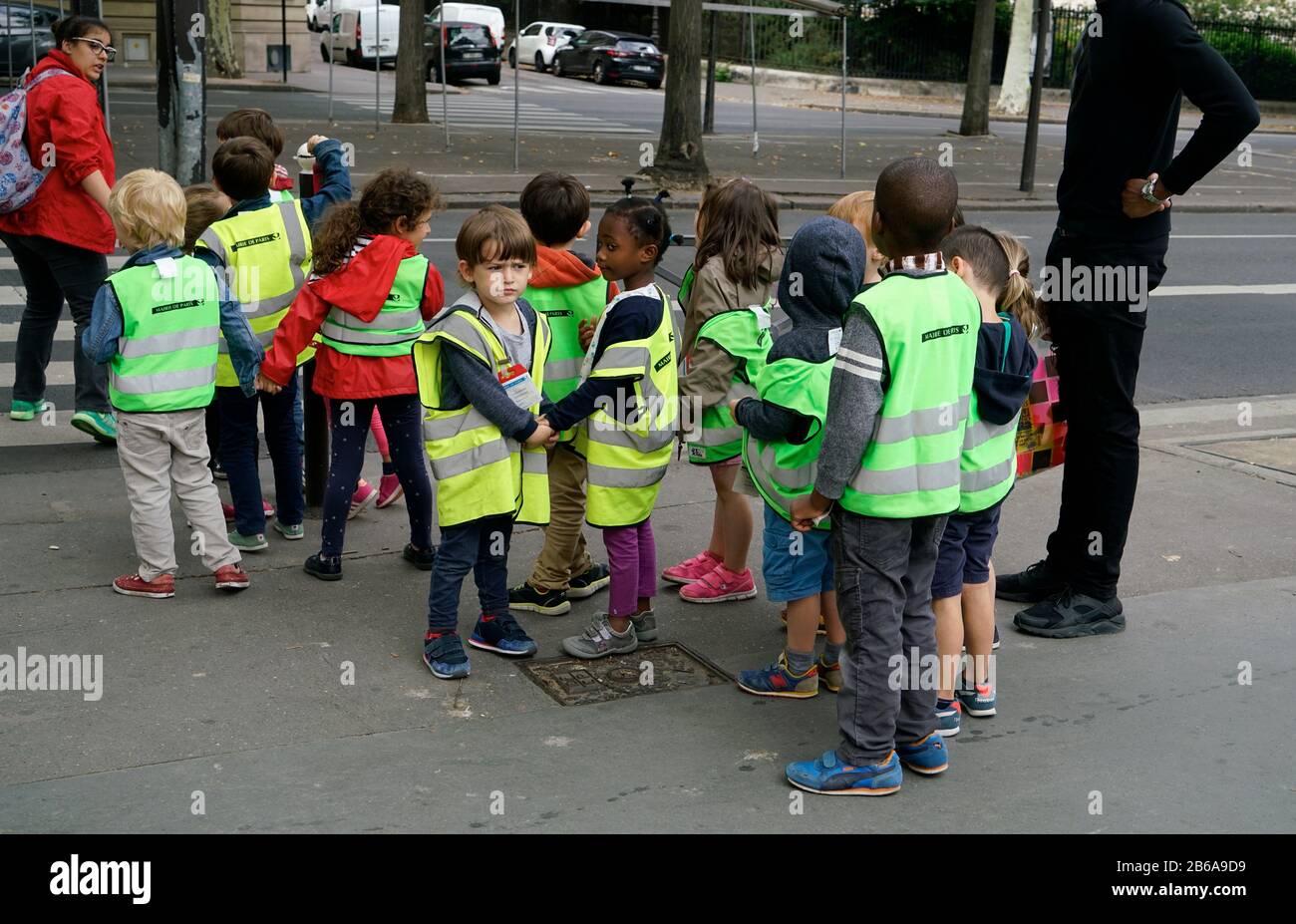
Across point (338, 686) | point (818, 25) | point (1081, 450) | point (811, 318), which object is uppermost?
point (818, 25)

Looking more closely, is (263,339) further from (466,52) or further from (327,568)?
(466,52)

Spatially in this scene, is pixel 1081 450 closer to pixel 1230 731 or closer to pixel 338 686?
pixel 1230 731

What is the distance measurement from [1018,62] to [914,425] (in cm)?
3557

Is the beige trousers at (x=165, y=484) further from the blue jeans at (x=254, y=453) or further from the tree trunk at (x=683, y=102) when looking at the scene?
the tree trunk at (x=683, y=102)

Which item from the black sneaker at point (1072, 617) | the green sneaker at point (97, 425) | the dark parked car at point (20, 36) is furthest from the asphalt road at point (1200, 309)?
the dark parked car at point (20, 36)

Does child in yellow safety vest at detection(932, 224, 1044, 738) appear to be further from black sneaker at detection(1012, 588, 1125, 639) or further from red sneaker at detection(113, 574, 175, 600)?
red sneaker at detection(113, 574, 175, 600)

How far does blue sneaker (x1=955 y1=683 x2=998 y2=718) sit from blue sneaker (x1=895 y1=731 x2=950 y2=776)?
17.5 inches

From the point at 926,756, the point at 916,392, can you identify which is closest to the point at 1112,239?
the point at 916,392

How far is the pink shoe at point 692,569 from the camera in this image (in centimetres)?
573

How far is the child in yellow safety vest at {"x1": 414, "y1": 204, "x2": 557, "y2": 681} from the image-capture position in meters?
4.69

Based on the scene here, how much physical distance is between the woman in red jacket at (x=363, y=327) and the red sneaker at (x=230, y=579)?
31cm

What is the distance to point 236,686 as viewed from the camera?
460 cm

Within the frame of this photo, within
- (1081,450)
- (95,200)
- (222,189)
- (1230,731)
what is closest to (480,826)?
(1230,731)

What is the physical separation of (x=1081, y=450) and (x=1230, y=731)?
128 centimetres
